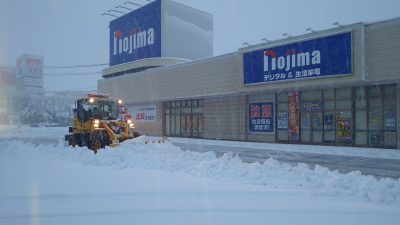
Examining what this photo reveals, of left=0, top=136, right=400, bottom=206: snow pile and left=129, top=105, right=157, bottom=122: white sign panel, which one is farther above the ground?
left=129, top=105, right=157, bottom=122: white sign panel

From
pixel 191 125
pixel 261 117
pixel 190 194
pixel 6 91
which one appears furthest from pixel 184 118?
pixel 6 91

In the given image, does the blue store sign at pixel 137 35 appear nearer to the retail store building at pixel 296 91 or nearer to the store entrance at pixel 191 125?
the retail store building at pixel 296 91

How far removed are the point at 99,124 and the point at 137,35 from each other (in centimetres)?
2631

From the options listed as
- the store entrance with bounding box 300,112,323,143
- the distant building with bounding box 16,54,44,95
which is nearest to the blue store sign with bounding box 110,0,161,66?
the store entrance with bounding box 300,112,323,143

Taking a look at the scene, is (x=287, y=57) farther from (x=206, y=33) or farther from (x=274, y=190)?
(x=206, y=33)

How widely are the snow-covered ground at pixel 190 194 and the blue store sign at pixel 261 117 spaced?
14134 millimetres

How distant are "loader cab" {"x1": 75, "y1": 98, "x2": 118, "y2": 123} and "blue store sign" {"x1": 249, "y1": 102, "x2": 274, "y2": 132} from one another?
36.4 feet

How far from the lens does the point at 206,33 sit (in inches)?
1729

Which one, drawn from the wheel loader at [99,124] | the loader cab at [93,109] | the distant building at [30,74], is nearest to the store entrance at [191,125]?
the wheel loader at [99,124]

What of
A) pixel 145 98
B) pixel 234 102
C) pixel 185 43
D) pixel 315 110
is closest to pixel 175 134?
pixel 145 98

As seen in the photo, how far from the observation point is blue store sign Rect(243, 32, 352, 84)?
20281mm

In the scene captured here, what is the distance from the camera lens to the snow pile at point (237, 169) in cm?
774

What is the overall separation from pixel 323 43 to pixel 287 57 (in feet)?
8.27

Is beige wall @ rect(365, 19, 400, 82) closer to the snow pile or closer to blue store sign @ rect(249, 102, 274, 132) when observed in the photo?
blue store sign @ rect(249, 102, 274, 132)
